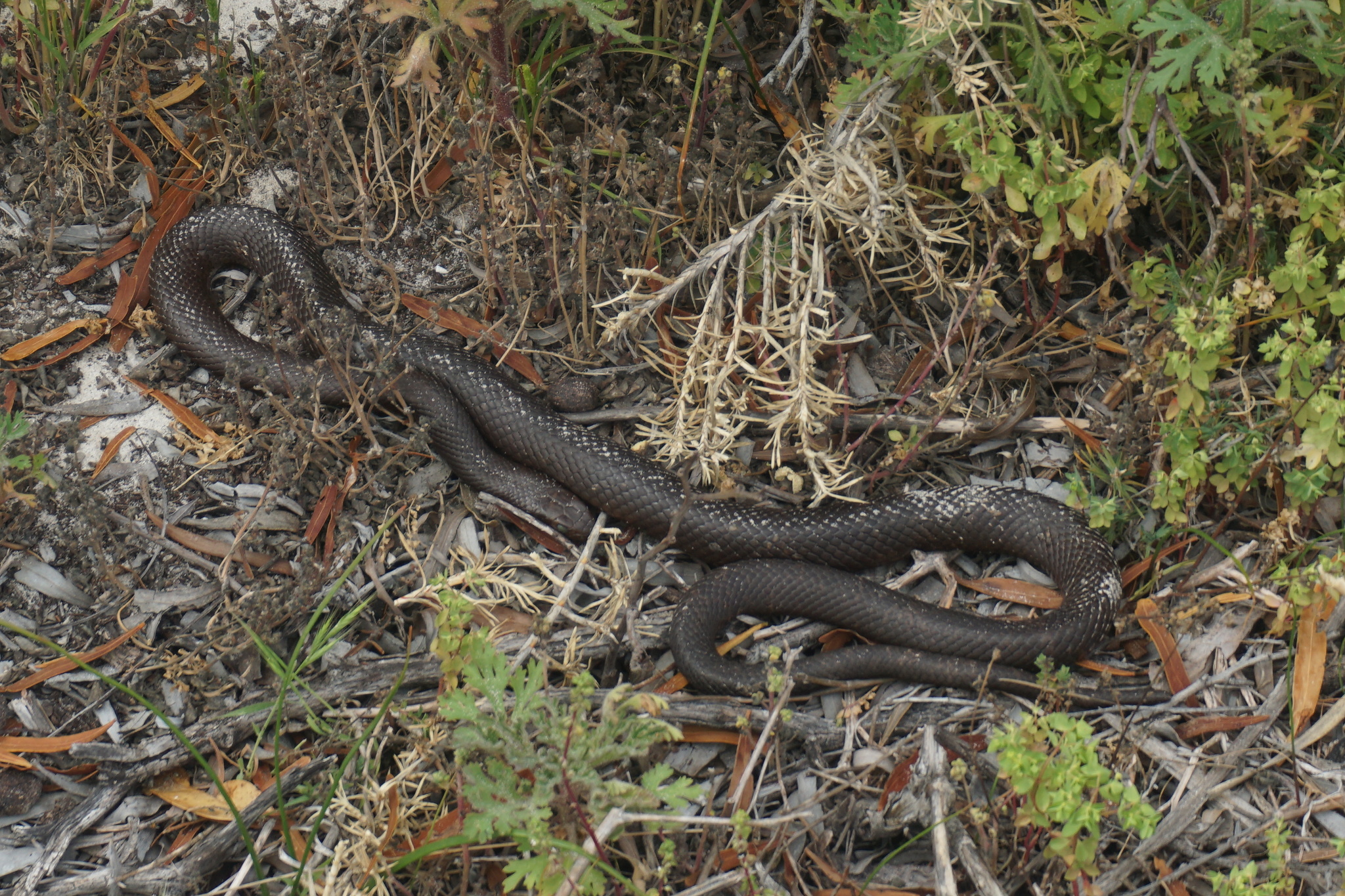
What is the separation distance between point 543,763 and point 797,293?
2.33m

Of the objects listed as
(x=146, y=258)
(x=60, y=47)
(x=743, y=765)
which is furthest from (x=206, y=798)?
(x=60, y=47)

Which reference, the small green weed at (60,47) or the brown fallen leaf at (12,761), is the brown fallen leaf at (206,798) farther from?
the small green weed at (60,47)

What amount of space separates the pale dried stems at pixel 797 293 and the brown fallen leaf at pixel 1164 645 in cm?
127

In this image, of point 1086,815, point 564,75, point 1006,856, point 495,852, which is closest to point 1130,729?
point 1006,856

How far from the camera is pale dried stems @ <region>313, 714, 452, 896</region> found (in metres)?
3.60

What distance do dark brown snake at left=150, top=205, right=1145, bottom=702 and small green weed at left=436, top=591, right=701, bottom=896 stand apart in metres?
0.87

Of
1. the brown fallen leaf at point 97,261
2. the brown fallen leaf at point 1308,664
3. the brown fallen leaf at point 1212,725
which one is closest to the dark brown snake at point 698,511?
the brown fallen leaf at point 97,261

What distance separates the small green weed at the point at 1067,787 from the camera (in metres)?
3.06

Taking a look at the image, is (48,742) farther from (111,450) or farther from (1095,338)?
(1095,338)

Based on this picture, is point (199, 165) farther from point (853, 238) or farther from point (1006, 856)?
point (1006, 856)

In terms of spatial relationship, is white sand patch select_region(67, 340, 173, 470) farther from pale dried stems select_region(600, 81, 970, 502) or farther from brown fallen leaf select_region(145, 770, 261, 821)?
pale dried stems select_region(600, 81, 970, 502)

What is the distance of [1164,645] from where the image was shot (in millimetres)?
4207

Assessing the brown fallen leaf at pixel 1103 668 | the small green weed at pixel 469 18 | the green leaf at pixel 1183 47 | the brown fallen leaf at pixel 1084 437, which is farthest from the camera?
the brown fallen leaf at pixel 1084 437

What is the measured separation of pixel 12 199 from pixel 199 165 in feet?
2.98
